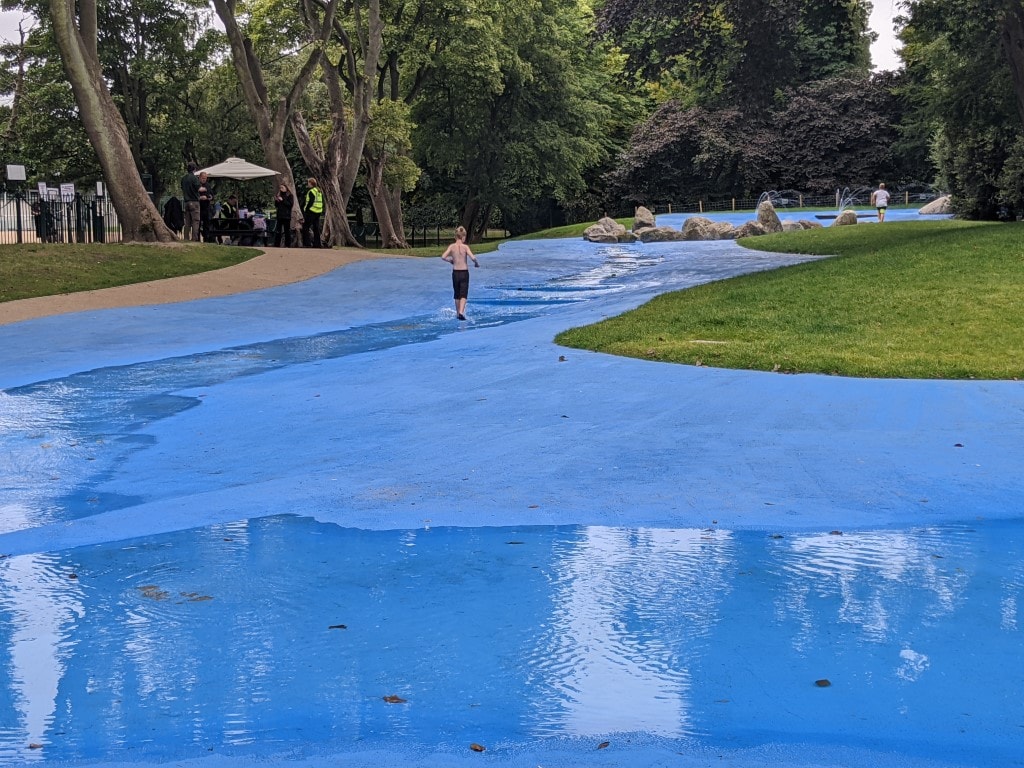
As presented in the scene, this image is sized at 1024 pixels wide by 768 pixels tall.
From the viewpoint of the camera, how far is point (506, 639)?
16.9 feet

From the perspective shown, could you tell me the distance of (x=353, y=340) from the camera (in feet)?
50.8

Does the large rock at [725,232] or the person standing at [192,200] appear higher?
the person standing at [192,200]

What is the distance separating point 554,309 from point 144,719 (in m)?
14.8

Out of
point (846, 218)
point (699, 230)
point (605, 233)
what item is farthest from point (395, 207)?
point (846, 218)

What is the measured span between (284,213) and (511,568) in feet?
81.6

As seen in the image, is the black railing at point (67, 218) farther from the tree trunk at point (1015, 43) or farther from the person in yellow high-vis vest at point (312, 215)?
the tree trunk at point (1015, 43)

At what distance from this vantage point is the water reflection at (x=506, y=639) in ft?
13.9

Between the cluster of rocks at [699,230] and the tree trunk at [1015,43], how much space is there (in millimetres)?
13966

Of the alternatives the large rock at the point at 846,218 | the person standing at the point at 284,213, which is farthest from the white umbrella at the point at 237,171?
the large rock at the point at 846,218

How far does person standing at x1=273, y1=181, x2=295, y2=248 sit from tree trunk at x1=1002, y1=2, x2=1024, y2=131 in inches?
690

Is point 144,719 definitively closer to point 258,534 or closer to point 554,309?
point 258,534

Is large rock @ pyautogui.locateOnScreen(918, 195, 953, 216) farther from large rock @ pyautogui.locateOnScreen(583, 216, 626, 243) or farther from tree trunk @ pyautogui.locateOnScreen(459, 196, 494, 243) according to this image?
tree trunk @ pyautogui.locateOnScreen(459, 196, 494, 243)

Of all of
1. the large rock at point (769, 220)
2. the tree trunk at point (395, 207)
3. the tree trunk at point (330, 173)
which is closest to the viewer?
the tree trunk at point (330, 173)

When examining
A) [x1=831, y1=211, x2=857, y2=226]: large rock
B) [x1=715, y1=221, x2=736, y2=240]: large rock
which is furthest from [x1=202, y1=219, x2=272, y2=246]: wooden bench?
[x1=831, y1=211, x2=857, y2=226]: large rock
